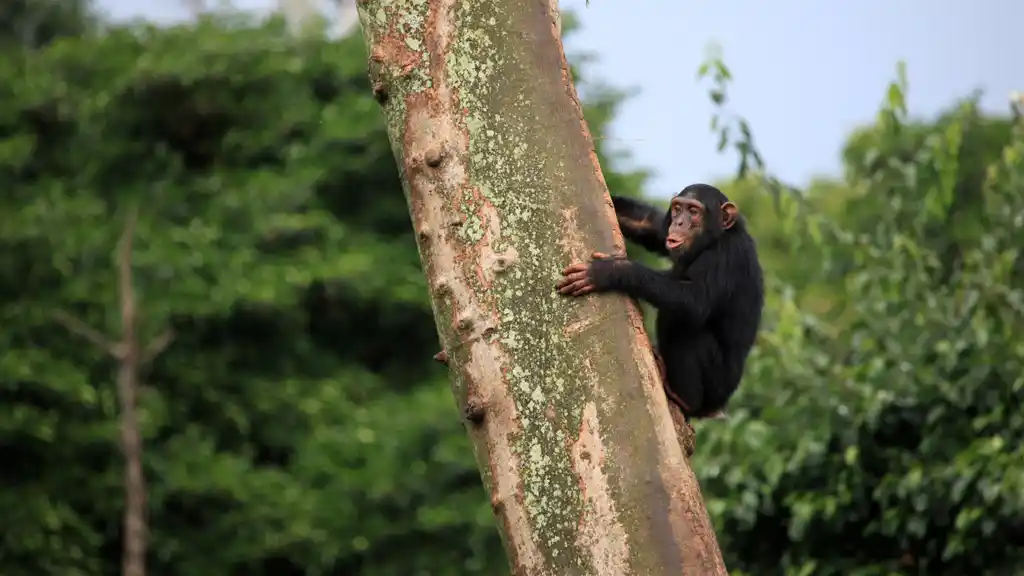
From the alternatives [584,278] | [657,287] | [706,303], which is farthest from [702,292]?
[584,278]

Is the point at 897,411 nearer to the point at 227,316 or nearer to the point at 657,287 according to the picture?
the point at 657,287

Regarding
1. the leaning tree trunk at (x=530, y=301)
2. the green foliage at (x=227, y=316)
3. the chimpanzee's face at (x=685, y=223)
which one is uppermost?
the green foliage at (x=227, y=316)

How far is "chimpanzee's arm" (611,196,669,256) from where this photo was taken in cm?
459

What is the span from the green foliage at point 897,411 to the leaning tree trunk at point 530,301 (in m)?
3.12

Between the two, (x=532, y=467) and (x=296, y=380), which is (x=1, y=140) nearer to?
(x=296, y=380)

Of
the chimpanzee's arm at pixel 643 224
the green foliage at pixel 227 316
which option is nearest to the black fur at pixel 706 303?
the chimpanzee's arm at pixel 643 224

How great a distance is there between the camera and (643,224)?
461 cm

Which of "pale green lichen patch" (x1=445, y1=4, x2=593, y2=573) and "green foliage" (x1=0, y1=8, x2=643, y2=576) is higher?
"green foliage" (x1=0, y1=8, x2=643, y2=576)

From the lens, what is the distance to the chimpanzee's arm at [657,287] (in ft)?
8.55

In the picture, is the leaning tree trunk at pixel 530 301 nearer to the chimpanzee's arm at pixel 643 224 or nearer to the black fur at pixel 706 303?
the black fur at pixel 706 303

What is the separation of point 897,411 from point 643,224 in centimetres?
207

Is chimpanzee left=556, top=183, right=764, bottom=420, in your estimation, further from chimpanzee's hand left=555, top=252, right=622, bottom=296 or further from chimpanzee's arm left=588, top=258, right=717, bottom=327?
chimpanzee's hand left=555, top=252, right=622, bottom=296

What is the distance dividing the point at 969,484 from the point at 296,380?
7.73 m

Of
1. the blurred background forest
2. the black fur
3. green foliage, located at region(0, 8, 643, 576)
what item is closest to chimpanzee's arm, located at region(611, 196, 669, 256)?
the black fur
